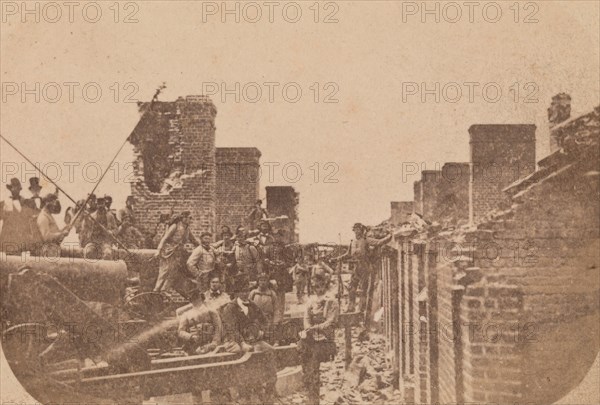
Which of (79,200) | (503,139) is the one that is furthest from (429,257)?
(79,200)

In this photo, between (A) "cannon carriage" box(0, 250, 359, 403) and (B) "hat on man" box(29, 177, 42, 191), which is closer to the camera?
(A) "cannon carriage" box(0, 250, 359, 403)

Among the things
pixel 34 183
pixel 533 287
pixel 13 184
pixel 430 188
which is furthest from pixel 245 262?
pixel 533 287

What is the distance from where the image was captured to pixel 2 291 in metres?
5.33

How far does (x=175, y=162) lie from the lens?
7.62m

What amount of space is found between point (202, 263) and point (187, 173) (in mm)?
1732

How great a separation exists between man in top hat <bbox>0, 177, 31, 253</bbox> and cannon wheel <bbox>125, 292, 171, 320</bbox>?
153cm

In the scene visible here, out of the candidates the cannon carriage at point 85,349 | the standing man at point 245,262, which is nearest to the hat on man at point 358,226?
the standing man at point 245,262

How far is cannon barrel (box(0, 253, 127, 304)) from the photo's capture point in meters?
5.43

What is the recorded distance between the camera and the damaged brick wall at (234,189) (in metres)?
7.24

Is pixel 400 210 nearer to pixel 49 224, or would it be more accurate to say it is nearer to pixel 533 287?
pixel 533 287

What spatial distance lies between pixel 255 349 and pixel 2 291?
3084mm

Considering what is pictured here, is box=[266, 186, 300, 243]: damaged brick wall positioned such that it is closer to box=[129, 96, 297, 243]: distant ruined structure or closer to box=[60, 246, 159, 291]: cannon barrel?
box=[129, 96, 297, 243]: distant ruined structure

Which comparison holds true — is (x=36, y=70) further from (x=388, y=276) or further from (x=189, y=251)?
(x=388, y=276)

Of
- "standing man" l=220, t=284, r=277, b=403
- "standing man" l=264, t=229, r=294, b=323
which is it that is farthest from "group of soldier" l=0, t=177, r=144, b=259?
"standing man" l=264, t=229, r=294, b=323
